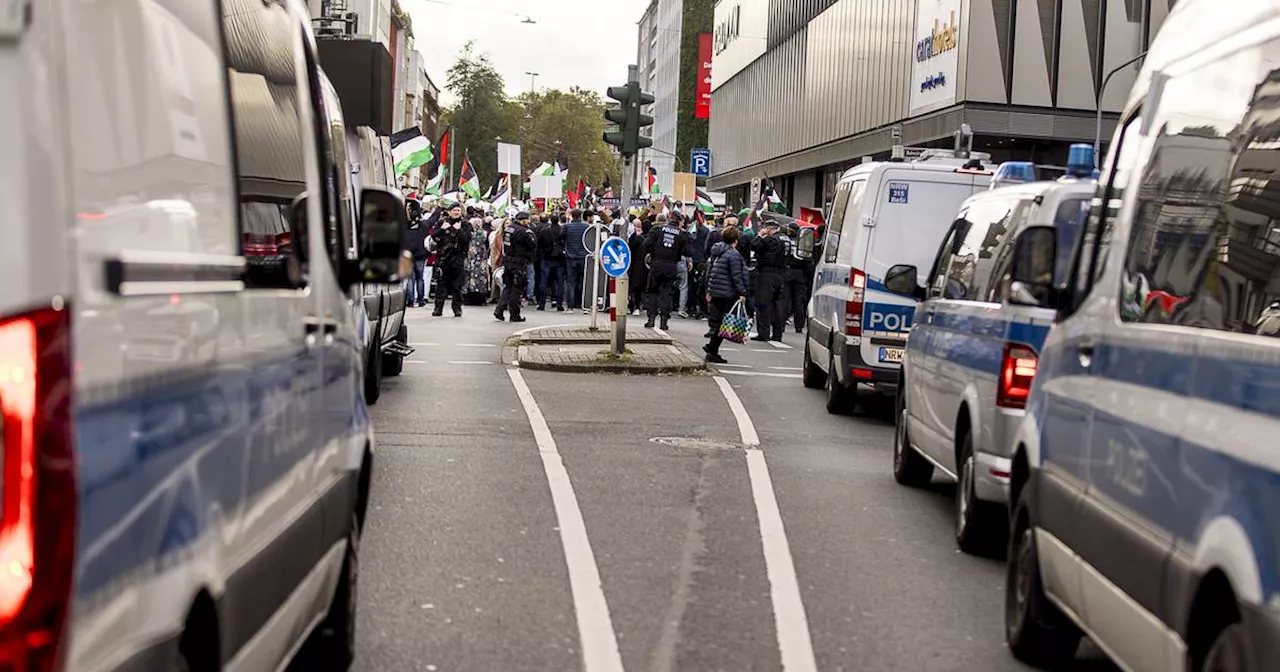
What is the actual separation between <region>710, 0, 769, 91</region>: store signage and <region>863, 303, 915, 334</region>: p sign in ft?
220

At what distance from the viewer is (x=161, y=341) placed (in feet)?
10.8

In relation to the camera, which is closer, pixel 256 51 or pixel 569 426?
pixel 256 51

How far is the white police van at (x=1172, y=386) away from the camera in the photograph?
13.6 ft

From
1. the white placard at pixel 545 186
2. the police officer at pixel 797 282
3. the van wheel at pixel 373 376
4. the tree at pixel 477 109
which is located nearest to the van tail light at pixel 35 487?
the van wheel at pixel 373 376

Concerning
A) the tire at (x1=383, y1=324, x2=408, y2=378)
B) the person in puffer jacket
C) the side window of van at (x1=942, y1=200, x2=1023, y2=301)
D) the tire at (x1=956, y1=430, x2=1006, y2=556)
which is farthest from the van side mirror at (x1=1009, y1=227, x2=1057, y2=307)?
the person in puffer jacket

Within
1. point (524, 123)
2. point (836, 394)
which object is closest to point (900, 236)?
point (836, 394)

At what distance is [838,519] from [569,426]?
4333 mm

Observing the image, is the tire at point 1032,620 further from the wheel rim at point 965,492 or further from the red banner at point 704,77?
the red banner at point 704,77

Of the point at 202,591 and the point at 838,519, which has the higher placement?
the point at 202,591

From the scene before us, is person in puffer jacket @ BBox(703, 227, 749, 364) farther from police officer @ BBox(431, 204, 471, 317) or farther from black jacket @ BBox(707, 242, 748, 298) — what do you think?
A: police officer @ BBox(431, 204, 471, 317)

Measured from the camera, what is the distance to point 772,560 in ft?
28.2

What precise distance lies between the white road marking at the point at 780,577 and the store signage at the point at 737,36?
71.2 metres

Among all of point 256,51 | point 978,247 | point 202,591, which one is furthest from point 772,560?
point 202,591

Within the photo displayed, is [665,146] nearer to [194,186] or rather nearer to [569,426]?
[569,426]
